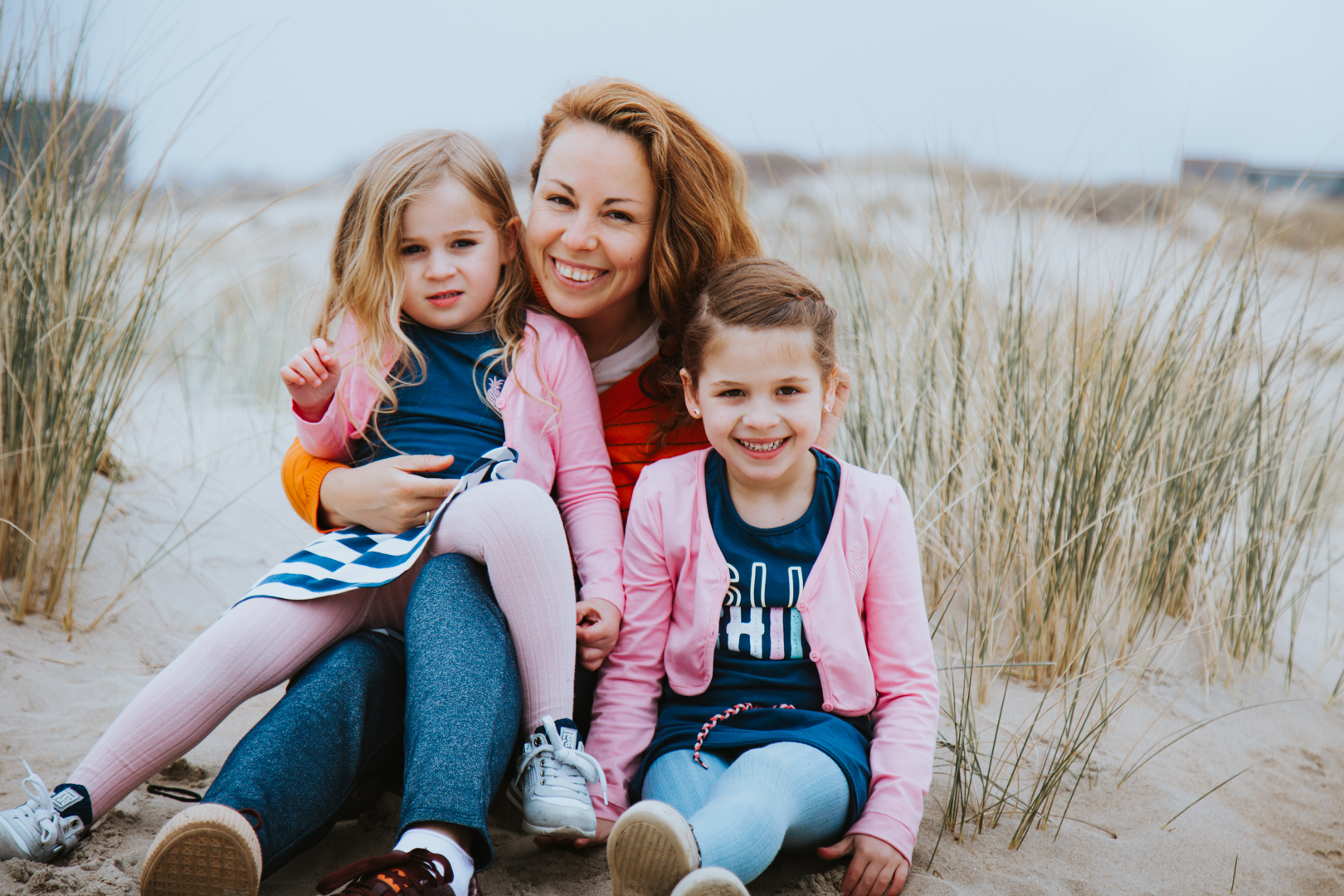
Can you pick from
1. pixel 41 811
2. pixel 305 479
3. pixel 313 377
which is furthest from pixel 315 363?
pixel 41 811

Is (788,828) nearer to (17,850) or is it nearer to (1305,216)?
(17,850)

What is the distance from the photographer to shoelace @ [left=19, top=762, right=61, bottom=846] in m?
1.36

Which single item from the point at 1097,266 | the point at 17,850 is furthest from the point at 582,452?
the point at 1097,266

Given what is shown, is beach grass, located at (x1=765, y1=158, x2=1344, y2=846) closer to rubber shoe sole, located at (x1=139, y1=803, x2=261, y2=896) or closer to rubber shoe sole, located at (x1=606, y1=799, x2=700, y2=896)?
rubber shoe sole, located at (x1=606, y1=799, x2=700, y2=896)

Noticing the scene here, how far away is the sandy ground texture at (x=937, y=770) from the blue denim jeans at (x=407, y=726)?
194mm

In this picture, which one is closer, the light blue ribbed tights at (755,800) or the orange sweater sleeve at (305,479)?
the light blue ribbed tights at (755,800)

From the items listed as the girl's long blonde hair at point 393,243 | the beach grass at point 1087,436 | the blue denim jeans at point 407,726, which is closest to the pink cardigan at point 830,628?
the blue denim jeans at point 407,726

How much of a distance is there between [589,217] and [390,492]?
65cm

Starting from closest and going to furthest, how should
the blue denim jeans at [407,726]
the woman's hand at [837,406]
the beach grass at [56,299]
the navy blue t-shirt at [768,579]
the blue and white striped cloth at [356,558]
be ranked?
the blue denim jeans at [407,726]
the blue and white striped cloth at [356,558]
the navy blue t-shirt at [768,579]
the woman's hand at [837,406]
the beach grass at [56,299]

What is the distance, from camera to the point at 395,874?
4.02 ft

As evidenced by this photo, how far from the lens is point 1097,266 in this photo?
2.53 metres

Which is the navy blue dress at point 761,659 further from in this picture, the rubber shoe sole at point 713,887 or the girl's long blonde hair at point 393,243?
the girl's long blonde hair at point 393,243

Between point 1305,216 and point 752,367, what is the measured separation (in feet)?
7.18

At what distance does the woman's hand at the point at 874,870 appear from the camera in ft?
4.79
